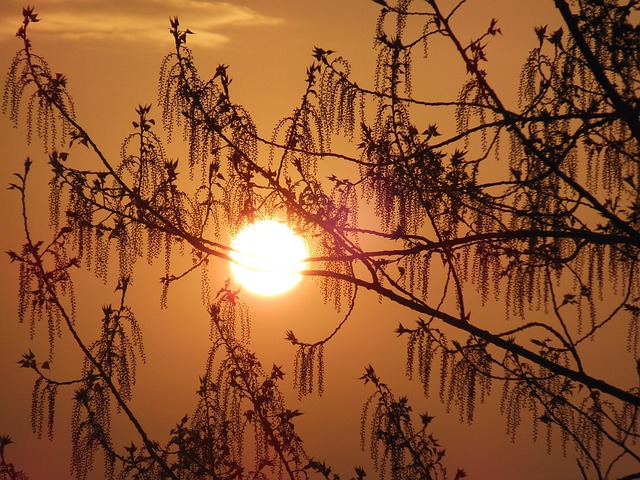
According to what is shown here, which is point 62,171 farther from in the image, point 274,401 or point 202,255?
point 274,401

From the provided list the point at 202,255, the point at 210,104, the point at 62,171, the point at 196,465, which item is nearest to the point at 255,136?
the point at 210,104

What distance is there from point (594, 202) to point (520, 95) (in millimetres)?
941

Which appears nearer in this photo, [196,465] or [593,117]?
[593,117]

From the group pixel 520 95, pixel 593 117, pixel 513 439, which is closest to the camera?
pixel 593 117

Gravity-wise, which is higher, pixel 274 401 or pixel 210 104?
pixel 210 104

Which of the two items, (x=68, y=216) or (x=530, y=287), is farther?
(x=68, y=216)

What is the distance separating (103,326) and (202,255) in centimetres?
96

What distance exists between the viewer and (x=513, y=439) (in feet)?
19.2

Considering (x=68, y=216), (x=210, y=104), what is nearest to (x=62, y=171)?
(x=68, y=216)

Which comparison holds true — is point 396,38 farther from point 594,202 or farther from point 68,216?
point 68,216

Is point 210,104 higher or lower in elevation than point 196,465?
higher

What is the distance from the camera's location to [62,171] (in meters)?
5.71

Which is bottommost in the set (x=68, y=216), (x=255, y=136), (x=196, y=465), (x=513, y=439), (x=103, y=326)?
(x=196, y=465)

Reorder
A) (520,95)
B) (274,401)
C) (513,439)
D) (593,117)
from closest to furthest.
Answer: (593,117)
(520,95)
(513,439)
(274,401)
